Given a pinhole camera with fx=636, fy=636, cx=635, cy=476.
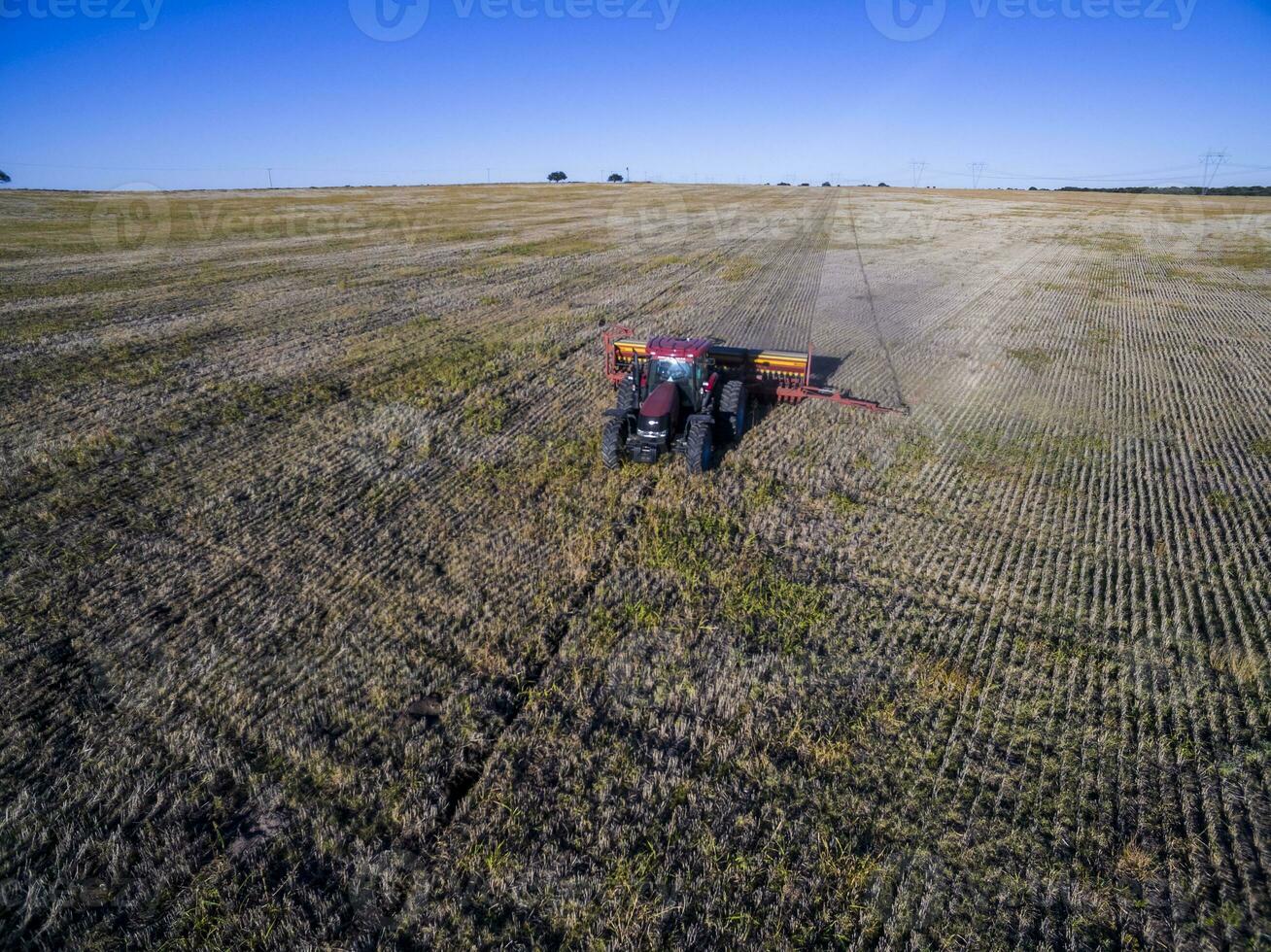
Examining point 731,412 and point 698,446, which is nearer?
point 698,446

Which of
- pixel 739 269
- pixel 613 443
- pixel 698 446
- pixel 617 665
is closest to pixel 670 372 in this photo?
pixel 698 446

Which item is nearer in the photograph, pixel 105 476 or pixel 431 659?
pixel 431 659

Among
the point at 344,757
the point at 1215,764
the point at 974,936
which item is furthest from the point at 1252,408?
the point at 344,757

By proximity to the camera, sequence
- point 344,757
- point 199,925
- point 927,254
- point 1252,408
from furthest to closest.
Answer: point 927,254 < point 1252,408 < point 344,757 < point 199,925

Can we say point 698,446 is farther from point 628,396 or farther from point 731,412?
point 628,396

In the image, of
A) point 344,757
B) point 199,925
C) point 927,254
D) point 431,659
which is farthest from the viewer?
point 927,254

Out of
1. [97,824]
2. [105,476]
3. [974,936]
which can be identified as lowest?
[974,936]

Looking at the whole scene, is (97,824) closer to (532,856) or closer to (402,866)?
(402,866)
